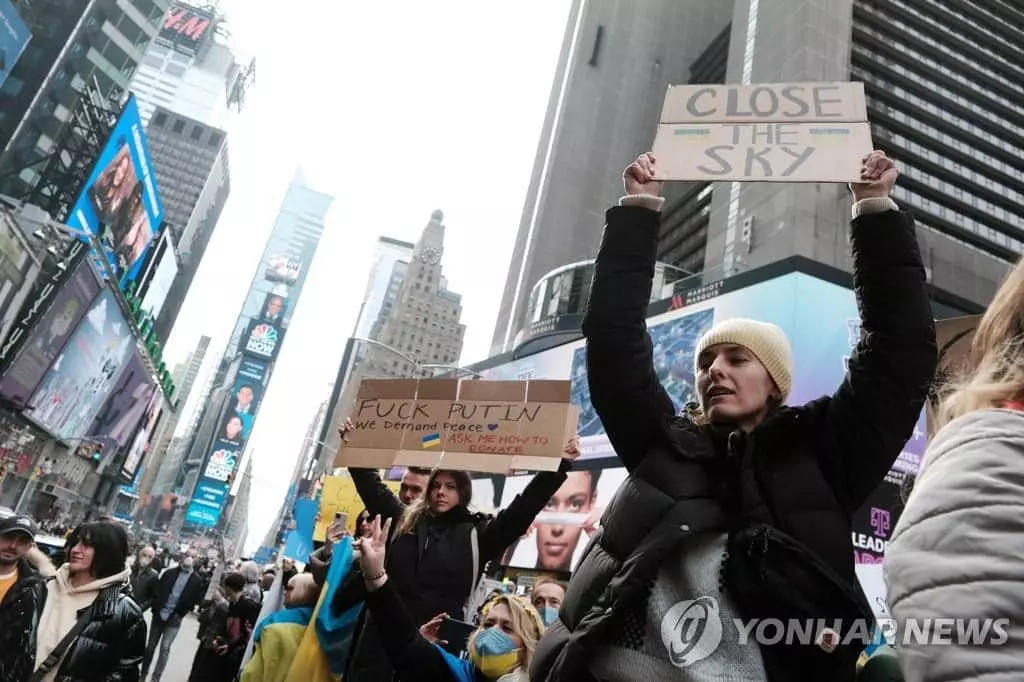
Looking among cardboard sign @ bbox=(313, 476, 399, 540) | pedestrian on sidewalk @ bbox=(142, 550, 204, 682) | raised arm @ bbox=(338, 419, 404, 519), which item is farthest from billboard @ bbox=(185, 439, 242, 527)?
raised arm @ bbox=(338, 419, 404, 519)

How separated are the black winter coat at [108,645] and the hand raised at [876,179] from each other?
4.56 metres

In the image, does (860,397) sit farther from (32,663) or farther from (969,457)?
(32,663)

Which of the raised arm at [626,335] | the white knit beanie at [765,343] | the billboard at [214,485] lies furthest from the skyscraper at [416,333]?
the white knit beanie at [765,343]

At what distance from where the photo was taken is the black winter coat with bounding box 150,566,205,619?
10.2 m

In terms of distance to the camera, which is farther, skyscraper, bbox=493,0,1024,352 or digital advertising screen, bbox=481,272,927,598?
skyscraper, bbox=493,0,1024,352

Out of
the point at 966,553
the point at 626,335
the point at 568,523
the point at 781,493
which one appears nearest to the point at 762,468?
the point at 781,493

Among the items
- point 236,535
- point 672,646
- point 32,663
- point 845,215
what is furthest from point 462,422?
point 236,535

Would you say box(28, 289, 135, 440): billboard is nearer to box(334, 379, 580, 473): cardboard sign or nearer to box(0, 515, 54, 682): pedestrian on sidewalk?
box(0, 515, 54, 682): pedestrian on sidewalk

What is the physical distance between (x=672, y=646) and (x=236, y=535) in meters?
206

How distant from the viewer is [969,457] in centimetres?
97

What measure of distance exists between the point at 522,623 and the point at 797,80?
36691 millimetres

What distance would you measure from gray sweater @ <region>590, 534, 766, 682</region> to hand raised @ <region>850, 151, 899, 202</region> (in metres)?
1.18

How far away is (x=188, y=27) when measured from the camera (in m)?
152

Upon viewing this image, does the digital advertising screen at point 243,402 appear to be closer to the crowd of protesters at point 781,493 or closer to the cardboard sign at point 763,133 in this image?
the cardboard sign at point 763,133
